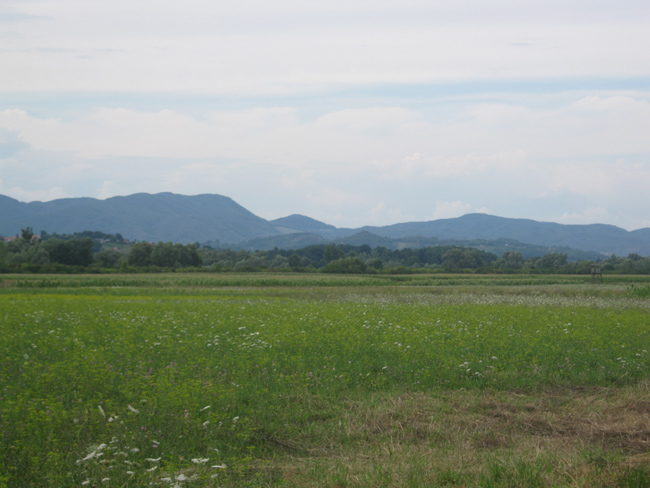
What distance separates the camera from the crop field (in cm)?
684

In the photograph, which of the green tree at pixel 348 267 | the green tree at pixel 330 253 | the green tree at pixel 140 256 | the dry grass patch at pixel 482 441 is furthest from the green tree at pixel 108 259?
the dry grass patch at pixel 482 441

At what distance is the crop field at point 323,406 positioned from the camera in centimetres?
Result: 684

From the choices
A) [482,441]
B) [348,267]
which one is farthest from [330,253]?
[482,441]

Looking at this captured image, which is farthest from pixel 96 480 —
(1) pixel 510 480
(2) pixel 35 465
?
(1) pixel 510 480

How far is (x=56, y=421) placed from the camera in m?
7.93

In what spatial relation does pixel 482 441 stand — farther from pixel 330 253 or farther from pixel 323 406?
pixel 330 253

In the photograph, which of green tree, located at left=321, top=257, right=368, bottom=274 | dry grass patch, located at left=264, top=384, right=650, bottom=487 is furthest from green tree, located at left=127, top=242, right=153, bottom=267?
dry grass patch, located at left=264, top=384, right=650, bottom=487

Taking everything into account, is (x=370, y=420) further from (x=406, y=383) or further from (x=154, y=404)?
(x=154, y=404)

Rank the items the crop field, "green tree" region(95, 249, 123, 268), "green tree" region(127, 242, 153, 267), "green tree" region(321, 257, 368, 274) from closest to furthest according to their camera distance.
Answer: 1. the crop field
2. "green tree" region(321, 257, 368, 274)
3. "green tree" region(127, 242, 153, 267)
4. "green tree" region(95, 249, 123, 268)

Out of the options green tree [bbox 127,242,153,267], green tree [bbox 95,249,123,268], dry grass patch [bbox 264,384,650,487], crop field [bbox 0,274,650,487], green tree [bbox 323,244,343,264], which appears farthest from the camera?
green tree [bbox 323,244,343,264]

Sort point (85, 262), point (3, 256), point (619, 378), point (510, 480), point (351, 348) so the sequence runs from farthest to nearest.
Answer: point (85, 262), point (3, 256), point (351, 348), point (619, 378), point (510, 480)

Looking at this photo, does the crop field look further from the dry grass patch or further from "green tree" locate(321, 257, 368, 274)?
"green tree" locate(321, 257, 368, 274)

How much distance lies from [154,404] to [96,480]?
93.7 inches

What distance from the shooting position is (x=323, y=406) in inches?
400
